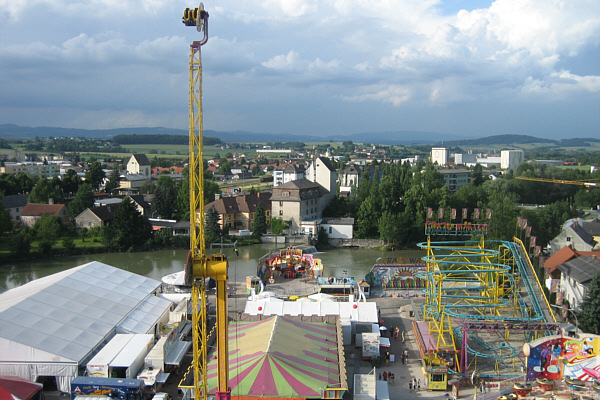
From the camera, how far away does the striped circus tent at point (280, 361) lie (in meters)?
10.4

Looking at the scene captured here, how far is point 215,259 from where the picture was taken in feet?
30.2

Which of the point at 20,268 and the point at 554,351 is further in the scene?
the point at 20,268

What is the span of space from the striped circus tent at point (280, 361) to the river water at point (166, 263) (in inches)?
388

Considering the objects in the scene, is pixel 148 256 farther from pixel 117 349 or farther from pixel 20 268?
pixel 117 349

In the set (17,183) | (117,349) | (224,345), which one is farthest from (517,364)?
(17,183)

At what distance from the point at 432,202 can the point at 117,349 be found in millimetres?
25197

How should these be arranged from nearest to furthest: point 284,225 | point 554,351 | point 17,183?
point 554,351
point 284,225
point 17,183

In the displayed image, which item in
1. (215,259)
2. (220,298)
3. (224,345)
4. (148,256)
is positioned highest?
(215,259)

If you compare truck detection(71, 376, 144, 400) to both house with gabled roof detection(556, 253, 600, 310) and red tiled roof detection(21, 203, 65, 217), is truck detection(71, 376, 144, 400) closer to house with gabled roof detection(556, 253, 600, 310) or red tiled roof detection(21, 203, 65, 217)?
house with gabled roof detection(556, 253, 600, 310)

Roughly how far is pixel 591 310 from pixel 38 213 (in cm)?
3115

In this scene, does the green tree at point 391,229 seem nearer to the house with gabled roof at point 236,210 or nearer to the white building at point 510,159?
the house with gabled roof at point 236,210

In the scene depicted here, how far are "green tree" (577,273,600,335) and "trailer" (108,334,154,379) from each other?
1174 cm

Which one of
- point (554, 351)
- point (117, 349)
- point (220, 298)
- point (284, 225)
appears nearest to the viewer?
point (220, 298)

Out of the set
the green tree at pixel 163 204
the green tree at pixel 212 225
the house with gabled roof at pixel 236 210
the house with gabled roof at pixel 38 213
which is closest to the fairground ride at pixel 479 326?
the green tree at pixel 212 225
